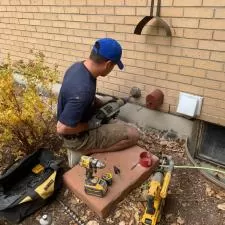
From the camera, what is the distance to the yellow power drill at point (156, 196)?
7.41 feet

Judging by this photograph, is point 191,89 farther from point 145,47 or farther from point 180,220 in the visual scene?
point 180,220

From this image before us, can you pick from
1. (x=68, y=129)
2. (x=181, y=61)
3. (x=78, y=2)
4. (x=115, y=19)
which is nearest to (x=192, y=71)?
(x=181, y=61)

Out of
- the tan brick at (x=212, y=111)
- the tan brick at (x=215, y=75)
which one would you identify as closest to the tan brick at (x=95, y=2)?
the tan brick at (x=215, y=75)

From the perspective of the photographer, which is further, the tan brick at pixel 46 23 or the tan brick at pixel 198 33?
the tan brick at pixel 46 23

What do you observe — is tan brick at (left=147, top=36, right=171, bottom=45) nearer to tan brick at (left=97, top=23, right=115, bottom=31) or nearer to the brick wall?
the brick wall

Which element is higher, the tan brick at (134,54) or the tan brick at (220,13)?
the tan brick at (220,13)

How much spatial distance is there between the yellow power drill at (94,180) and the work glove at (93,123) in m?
0.55

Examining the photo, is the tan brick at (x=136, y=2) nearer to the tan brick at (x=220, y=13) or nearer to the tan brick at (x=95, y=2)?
the tan brick at (x=95, y=2)

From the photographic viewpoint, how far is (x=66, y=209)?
9.17ft

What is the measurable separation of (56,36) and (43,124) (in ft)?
4.77

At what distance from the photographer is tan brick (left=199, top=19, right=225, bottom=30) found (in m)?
2.66

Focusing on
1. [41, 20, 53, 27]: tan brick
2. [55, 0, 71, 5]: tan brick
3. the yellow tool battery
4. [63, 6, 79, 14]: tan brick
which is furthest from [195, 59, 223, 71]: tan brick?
[41, 20, 53, 27]: tan brick

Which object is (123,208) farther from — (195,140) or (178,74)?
(178,74)

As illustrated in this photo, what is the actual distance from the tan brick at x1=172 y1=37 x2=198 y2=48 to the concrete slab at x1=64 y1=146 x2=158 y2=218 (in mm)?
1248
